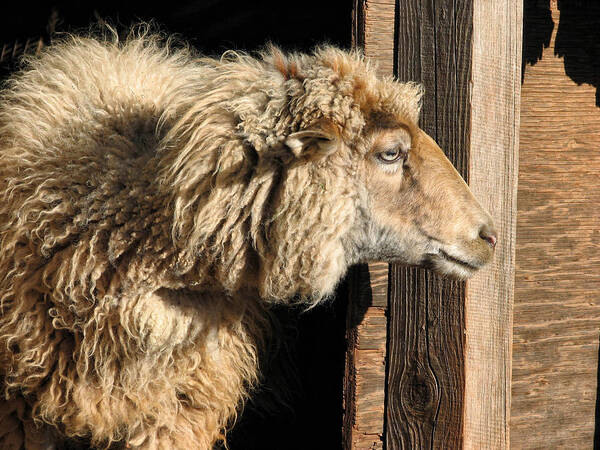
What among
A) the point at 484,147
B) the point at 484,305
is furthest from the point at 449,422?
the point at 484,147

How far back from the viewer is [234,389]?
11.6 feet

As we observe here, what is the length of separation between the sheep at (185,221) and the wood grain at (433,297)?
17cm

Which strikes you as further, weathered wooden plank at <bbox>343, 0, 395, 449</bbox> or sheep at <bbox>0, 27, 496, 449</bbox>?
weathered wooden plank at <bbox>343, 0, 395, 449</bbox>

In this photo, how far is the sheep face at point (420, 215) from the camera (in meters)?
2.98

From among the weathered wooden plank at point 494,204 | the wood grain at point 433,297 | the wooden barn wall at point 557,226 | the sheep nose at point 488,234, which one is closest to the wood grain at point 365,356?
the wood grain at point 433,297

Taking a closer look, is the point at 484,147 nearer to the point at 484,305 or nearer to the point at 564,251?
the point at 484,305

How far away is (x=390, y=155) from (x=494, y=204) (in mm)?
666

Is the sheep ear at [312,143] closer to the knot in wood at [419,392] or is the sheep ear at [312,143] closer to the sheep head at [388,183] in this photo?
the sheep head at [388,183]

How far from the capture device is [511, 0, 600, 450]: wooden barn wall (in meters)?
4.13

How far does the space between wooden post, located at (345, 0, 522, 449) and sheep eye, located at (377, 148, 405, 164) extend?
40cm

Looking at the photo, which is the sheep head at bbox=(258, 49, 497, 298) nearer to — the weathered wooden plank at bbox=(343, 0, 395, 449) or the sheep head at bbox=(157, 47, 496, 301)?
the sheep head at bbox=(157, 47, 496, 301)

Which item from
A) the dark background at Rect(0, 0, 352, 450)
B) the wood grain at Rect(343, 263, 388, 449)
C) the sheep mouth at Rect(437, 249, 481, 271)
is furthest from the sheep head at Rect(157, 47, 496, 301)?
the dark background at Rect(0, 0, 352, 450)

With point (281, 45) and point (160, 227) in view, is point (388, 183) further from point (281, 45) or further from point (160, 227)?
point (281, 45)

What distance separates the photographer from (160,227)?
9.67 feet
